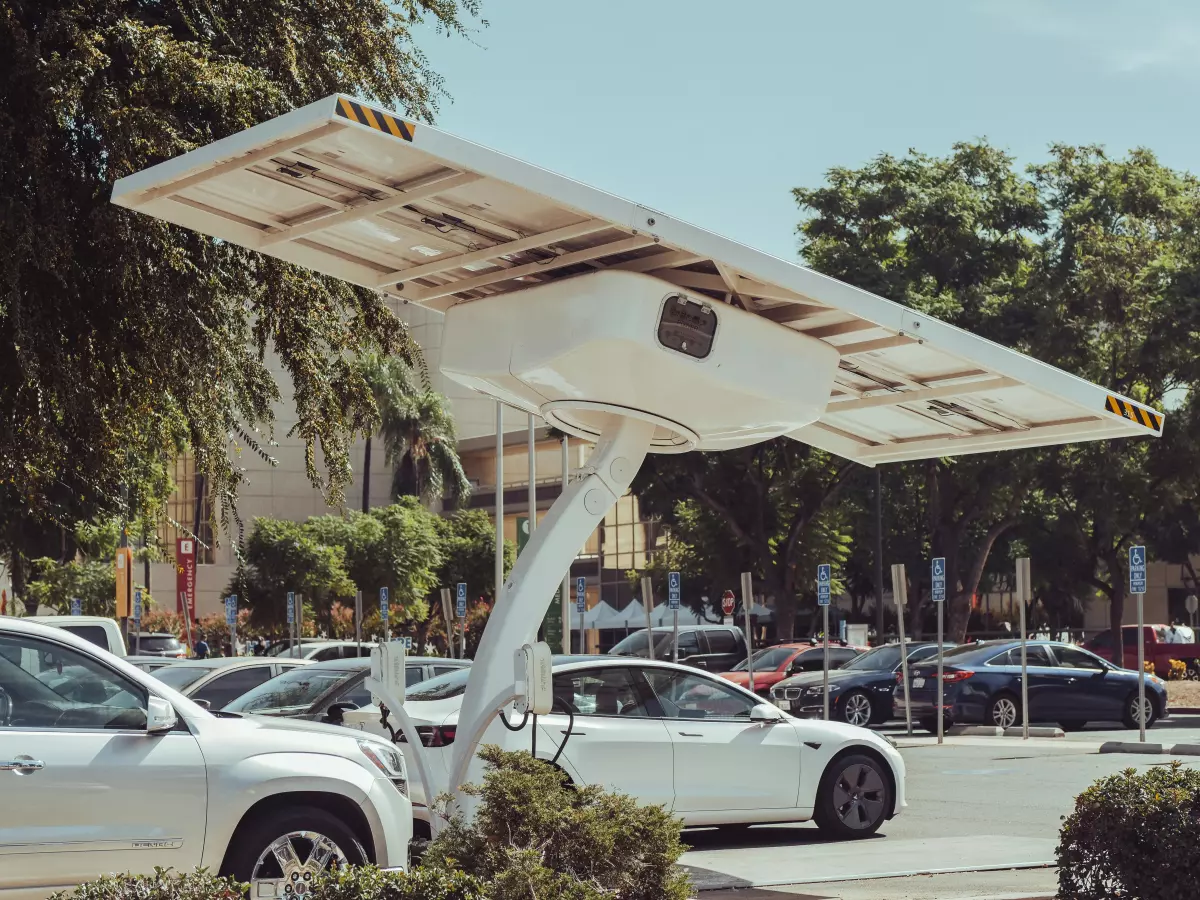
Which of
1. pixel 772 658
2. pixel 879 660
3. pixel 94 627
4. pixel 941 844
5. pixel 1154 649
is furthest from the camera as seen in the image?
pixel 1154 649

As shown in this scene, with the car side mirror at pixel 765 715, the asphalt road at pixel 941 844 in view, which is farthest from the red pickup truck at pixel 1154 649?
the car side mirror at pixel 765 715

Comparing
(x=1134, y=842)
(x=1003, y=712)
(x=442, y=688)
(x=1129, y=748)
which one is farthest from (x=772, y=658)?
(x=1134, y=842)

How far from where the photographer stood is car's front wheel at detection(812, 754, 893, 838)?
41.9 feet

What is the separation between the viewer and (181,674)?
65.3ft

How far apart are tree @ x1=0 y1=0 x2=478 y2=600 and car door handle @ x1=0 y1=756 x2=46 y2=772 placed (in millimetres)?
3894

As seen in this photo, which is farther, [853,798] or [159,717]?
[853,798]

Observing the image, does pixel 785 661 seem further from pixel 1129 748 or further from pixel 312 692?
pixel 312 692

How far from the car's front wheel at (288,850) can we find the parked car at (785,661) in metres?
22.1

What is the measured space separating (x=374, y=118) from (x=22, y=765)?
140 inches

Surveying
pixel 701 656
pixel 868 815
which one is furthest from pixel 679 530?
pixel 868 815

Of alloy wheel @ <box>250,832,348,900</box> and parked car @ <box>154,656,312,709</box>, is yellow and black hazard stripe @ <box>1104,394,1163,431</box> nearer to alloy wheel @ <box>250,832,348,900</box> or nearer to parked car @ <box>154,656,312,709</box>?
alloy wheel @ <box>250,832,348,900</box>

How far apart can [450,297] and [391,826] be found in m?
4.02

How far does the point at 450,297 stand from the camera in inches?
433

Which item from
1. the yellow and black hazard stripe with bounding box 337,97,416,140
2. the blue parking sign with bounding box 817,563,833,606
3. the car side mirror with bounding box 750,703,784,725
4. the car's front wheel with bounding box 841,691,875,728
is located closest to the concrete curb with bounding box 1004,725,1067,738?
the car's front wheel with bounding box 841,691,875,728
